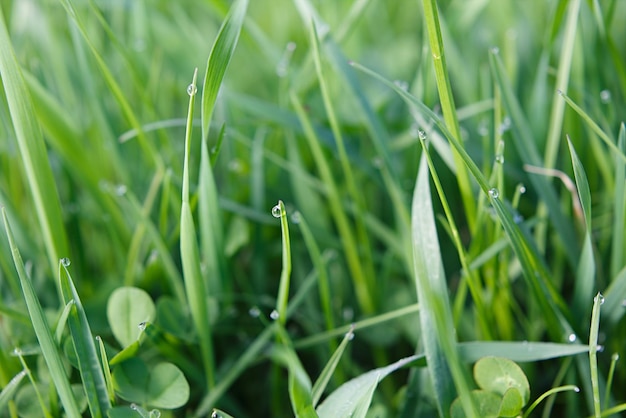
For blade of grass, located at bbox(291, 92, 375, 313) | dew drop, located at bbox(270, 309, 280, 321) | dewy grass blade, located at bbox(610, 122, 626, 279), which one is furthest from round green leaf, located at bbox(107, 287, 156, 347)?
dewy grass blade, located at bbox(610, 122, 626, 279)

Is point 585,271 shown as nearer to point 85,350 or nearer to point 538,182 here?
point 538,182

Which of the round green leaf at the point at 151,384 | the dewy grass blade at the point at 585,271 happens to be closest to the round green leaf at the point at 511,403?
the dewy grass blade at the point at 585,271

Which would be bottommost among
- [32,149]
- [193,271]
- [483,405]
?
[483,405]

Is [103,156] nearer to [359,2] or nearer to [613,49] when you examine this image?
[359,2]

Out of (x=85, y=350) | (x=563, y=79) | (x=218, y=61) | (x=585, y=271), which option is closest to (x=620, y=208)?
(x=585, y=271)

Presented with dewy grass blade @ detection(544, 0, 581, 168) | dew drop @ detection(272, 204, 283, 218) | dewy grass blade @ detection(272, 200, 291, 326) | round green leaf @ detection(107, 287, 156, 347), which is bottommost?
round green leaf @ detection(107, 287, 156, 347)

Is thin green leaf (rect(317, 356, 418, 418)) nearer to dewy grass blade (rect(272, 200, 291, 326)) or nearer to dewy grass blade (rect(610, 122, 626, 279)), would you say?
dewy grass blade (rect(272, 200, 291, 326))

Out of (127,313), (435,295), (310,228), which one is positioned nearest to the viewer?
(435,295)

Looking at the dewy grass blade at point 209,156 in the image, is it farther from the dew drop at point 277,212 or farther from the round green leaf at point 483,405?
the round green leaf at point 483,405
